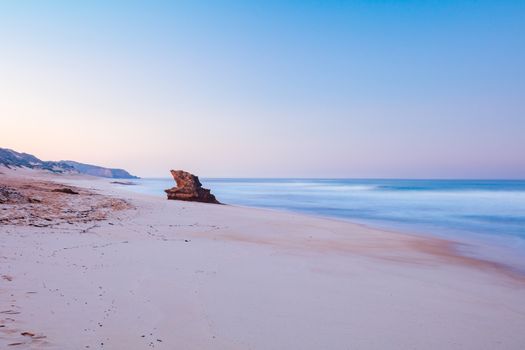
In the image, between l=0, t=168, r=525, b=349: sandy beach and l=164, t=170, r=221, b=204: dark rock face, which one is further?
l=164, t=170, r=221, b=204: dark rock face

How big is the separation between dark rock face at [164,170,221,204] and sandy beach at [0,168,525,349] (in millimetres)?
14654

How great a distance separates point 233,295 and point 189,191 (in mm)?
19930

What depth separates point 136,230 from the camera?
10.0m

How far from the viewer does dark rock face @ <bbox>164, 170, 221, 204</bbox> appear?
955 inches

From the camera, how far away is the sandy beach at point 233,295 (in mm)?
3705

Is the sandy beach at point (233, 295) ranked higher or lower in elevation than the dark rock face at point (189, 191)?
lower

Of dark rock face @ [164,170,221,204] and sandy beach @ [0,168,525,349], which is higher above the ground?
dark rock face @ [164,170,221,204]

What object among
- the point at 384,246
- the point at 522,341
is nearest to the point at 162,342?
the point at 522,341

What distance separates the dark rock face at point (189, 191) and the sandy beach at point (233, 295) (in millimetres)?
14654

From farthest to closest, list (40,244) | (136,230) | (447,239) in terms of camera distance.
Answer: (447,239)
(136,230)
(40,244)

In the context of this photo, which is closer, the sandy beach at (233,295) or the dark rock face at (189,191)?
the sandy beach at (233,295)

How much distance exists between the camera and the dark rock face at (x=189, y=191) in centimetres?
2425

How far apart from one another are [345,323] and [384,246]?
7.06 m

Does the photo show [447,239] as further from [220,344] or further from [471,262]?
[220,344]
